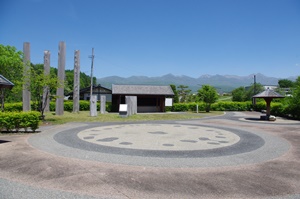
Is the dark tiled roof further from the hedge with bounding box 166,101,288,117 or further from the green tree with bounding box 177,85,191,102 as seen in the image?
the green tree with bounding box 177,85,191,102

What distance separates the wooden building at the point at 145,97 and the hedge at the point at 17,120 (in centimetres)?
1887

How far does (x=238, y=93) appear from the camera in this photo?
191ft

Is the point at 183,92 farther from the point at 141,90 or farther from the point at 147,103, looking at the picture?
the point at 141,90

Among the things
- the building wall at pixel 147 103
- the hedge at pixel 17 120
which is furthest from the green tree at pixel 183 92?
the hedge at pixel 17 120

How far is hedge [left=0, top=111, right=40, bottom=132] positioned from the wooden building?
18.9 meters

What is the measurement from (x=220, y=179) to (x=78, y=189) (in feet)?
10.9

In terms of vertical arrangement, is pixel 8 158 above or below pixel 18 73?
below

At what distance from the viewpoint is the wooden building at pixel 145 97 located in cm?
3112

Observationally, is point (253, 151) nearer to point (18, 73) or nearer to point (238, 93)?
point (18, 73)

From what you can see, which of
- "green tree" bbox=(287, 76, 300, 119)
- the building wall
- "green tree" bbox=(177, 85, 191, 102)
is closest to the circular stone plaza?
"green tree" bbox=(287, 76, 300, 119)

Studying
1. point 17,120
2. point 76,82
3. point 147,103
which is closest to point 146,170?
point 17,120

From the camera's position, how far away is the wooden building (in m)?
31.1

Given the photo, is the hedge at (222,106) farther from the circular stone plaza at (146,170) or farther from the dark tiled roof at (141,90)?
the circular stone plaza at (146,170)

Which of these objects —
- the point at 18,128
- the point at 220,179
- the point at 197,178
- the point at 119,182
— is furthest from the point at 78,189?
the point at 18,128
